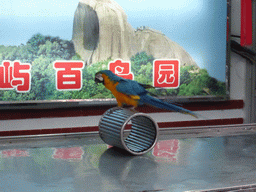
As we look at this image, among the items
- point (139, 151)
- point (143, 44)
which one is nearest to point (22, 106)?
point (143, 44)

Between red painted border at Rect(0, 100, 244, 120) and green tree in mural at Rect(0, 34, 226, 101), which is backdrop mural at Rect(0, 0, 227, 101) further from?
red painted border at Rect(0, 100, 244, 120)

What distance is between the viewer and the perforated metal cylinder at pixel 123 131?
160cm

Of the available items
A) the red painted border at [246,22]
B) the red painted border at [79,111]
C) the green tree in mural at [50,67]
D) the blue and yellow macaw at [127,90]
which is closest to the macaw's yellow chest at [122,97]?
the blue and yellow macaw at [127,90]

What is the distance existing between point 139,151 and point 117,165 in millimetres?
210

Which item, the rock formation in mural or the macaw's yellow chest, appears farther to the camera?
the rock formation in mural

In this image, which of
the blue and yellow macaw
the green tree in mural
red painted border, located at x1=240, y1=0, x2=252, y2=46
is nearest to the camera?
the blue and yellow macaw

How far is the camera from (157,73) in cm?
322

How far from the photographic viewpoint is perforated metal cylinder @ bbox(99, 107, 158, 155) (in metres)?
1.60

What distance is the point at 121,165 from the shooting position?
1460mm

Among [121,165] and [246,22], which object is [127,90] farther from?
[246,22]

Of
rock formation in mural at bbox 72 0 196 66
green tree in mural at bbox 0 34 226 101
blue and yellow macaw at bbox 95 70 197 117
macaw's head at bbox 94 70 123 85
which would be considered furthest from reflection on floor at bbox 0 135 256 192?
rock formation in mural at bbox 72 0 196 66

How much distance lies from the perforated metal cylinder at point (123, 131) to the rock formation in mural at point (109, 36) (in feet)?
4.30

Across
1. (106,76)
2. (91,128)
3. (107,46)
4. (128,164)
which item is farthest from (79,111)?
(128,164)

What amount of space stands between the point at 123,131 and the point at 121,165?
11.3 inches
